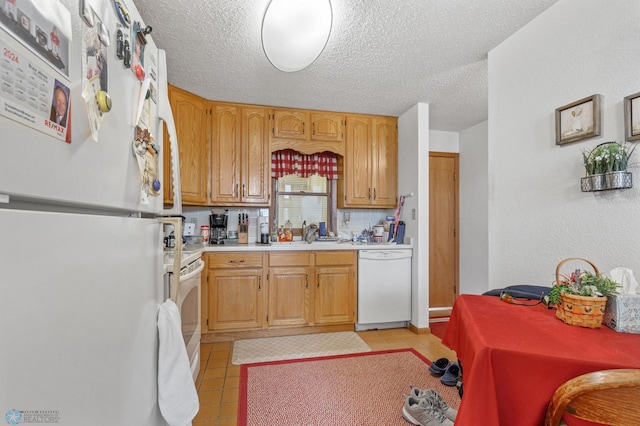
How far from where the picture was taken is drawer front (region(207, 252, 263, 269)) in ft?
9.24

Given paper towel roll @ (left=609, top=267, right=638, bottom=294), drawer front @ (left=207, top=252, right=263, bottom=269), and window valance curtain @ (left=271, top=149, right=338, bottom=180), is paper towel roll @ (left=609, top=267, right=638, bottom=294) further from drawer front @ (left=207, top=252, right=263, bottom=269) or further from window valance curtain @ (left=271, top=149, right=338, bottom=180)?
window valance curtain @ (left=271, top=149, right=338, bottom=180)

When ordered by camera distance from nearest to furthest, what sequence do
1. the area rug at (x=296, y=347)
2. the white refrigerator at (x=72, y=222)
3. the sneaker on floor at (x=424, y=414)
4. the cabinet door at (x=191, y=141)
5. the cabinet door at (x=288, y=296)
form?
the white refrigerator at (x=72, y=222) → the sneaker on floor at (x=424, y=414) → the area rug at (x=296, y=347) → the cabinet door at (x=191, y=141) → the cabinet door at (x=288, y=296)

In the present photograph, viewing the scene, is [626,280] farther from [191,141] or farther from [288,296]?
[191,141]

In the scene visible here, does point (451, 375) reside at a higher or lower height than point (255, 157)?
lower

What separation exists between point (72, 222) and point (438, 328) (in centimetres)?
359

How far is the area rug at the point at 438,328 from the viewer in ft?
10.2

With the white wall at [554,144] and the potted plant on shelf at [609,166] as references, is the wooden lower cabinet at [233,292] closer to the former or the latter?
the white wall at [554,144]

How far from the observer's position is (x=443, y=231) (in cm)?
407

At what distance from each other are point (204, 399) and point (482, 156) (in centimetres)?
396

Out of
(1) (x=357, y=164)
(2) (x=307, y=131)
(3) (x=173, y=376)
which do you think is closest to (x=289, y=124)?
(2) (x=307, y=131)

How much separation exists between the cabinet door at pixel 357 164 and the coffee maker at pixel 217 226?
1437mm

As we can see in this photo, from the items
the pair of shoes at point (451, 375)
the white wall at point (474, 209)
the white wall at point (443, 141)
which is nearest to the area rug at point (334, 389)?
the pair of shoes at point (451, 375)

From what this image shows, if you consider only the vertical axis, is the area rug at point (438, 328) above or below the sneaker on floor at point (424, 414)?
below

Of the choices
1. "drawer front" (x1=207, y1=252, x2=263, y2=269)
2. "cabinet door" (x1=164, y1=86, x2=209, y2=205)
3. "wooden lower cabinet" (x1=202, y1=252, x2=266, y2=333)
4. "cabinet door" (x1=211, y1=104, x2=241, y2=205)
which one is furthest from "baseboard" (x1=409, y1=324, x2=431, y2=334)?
"cabinet door" (x1=164, y1=86, x2=209, y2=205)
